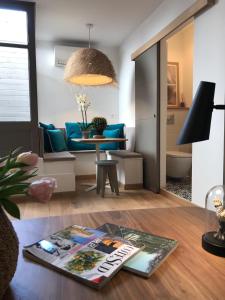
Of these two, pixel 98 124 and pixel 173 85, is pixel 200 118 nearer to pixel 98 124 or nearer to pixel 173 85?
pixel 98 124

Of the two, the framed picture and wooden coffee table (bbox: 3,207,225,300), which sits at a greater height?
the framed picture

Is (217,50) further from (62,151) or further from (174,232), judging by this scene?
(62,151)

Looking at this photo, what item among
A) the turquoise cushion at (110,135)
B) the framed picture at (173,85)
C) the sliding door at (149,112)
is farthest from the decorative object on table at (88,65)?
the framed picture at (173,85)

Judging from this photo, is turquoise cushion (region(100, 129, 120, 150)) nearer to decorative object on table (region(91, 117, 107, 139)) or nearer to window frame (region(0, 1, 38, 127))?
decorative object on table (region(91, 117, 107, 139))

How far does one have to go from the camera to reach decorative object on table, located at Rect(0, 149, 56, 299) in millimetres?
538

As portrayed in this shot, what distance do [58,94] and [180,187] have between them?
274 cm

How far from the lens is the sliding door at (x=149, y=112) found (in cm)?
351

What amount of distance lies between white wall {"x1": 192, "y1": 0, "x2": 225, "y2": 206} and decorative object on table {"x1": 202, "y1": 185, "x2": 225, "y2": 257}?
4.93 ft

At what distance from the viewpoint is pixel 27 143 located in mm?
3469

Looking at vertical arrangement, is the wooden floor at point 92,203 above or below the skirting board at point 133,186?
below

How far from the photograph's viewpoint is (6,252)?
544mm

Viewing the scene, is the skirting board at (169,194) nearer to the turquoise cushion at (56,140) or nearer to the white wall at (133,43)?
the white wall at (133,43)

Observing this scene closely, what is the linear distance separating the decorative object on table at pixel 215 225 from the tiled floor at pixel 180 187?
2.24 metres

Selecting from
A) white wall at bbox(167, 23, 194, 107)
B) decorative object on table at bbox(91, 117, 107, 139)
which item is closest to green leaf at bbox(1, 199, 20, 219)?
decorative object on table at bbox(91, 117, 107, 139)
